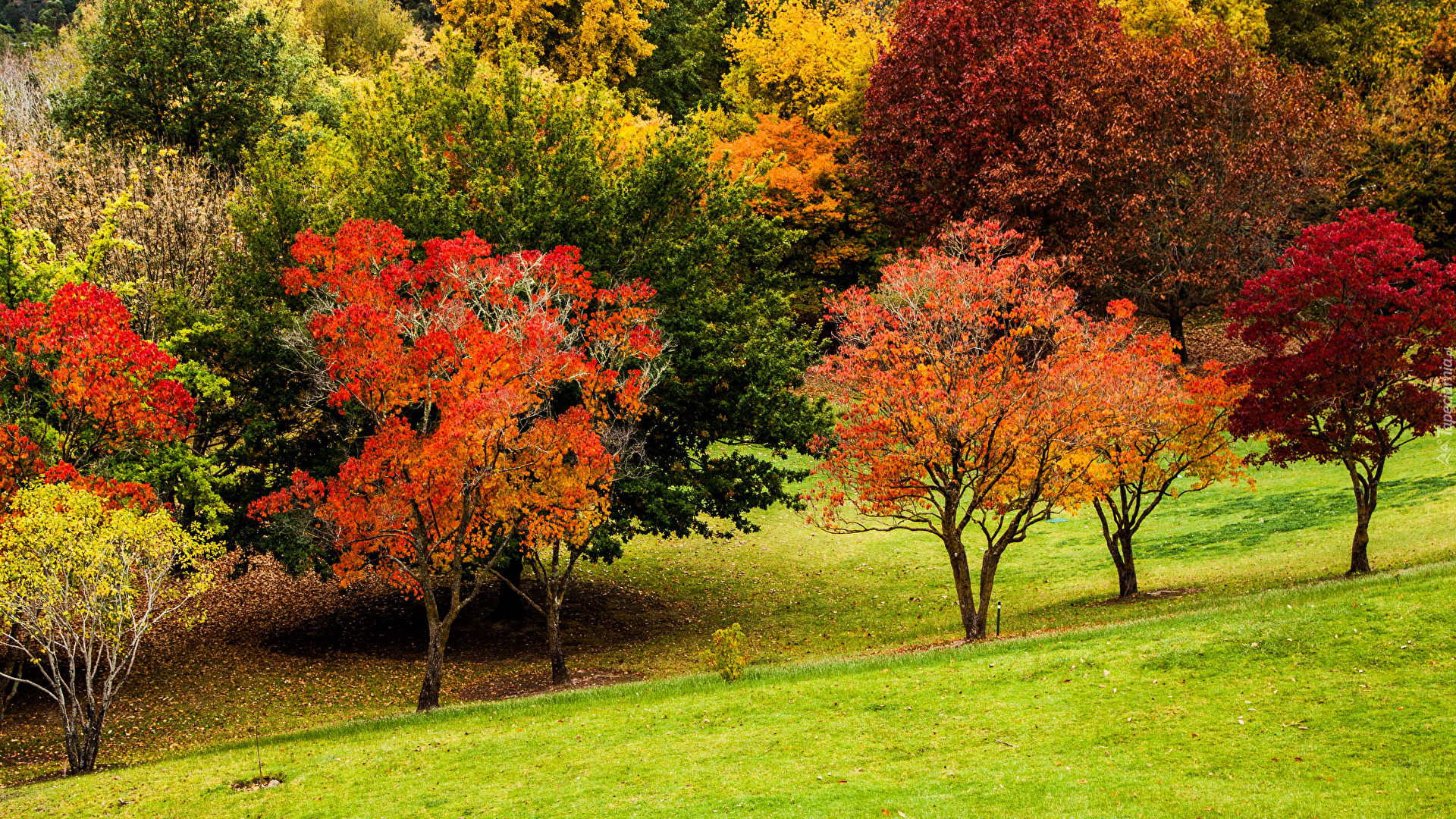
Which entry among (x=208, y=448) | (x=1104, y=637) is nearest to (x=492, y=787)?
(x=1104, y=637)

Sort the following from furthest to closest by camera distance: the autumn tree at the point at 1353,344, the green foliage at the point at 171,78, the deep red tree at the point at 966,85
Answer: the deep red tree at the point at 966,85, the green foliage at the point at 171,78, the autumn tree at the point at 1353,344

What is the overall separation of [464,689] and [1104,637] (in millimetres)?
14348

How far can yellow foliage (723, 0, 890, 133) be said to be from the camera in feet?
175

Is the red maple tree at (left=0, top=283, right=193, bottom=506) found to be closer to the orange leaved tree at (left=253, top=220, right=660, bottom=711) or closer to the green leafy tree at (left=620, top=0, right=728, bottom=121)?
the orange leaved tree at (left=253, top=220, right=660, bottom=711)

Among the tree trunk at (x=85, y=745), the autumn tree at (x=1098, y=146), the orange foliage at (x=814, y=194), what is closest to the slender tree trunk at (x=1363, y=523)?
the autumn tree at (x=1098, y=146)

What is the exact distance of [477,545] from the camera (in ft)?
74.6

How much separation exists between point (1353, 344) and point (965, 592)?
30.4 ft

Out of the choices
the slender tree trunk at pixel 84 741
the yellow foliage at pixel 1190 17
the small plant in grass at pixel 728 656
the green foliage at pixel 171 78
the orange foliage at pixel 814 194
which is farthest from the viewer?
the yellow foliage at pixel 1190 17

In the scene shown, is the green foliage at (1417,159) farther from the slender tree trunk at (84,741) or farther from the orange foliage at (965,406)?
the slender tree trunk at (84,741)

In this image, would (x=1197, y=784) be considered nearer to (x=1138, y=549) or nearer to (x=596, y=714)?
(x=596, y=714)

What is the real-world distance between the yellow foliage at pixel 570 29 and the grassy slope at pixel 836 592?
3040cm

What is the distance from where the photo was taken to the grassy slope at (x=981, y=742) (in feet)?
44.2

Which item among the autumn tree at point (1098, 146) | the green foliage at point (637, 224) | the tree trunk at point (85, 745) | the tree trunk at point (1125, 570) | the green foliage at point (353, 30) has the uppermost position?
the green foliage at point (353, 30)

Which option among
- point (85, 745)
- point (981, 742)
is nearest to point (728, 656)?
point (981, 742)
